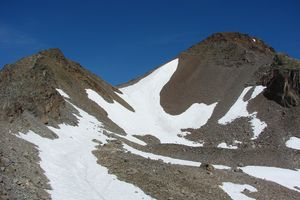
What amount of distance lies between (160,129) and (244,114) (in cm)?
1328

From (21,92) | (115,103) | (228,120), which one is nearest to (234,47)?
(228,120)

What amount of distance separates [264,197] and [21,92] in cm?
2262

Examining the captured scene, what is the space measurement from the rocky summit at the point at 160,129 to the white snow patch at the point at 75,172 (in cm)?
8

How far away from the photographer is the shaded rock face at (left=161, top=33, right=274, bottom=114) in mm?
72312

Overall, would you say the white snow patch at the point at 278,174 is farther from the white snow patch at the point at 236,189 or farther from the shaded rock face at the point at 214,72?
the shaded rock face at the point at 214,72

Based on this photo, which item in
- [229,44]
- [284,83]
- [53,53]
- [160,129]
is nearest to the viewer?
[53,53]

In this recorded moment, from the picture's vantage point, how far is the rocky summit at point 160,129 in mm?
21828

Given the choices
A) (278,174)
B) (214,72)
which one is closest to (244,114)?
(214,72)

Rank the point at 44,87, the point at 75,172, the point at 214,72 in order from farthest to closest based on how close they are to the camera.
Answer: the point at 214,72, the point at 44,87, the point at 75,172

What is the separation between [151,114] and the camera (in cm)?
6750

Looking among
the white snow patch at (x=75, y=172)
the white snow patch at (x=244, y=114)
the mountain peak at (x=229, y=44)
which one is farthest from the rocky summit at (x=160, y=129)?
the mountain peak at (x=229, y=44)

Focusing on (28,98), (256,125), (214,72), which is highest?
(214,72)

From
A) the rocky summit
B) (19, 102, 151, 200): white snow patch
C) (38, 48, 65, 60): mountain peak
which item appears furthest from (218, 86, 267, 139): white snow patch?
(19, 102, 151, 200): white snow patch

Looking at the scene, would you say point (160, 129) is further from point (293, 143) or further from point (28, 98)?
point (28, 98)
